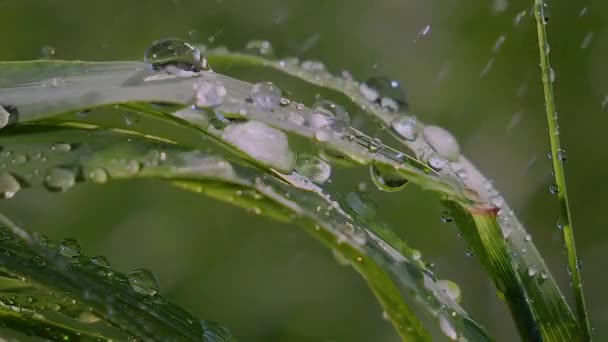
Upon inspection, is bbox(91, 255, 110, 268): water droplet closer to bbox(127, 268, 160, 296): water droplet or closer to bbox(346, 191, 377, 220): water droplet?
bbox(127, 268, 160, 296): water droplet

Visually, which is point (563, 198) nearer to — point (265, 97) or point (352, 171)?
point (265, 97)

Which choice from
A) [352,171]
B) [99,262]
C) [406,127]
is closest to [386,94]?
[406,127]

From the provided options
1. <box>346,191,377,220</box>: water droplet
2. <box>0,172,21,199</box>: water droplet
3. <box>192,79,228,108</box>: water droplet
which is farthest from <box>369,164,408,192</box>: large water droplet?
<box>0,172,21,199</box>: water droplet

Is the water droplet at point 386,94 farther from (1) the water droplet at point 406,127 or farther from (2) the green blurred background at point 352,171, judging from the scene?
(2) the green blurred background at point 352,171

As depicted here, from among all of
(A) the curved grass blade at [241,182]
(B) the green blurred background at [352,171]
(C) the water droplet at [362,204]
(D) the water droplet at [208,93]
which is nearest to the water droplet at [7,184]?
(A) the curved grass blade at [241,182]

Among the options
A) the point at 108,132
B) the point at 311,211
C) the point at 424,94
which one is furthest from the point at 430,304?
the point at 424,94
